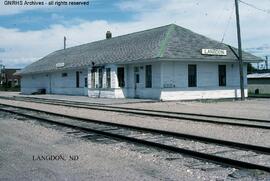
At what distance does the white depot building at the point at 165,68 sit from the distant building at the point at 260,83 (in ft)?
50.0

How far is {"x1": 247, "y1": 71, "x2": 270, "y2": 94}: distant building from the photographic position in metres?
52.6

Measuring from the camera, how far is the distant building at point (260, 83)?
52.6 meters

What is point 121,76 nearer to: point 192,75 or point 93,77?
point 93,77

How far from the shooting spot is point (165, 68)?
33.1m

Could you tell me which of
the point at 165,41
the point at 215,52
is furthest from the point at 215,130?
the point at 215,52

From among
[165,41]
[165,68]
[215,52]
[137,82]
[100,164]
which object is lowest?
[100,164]

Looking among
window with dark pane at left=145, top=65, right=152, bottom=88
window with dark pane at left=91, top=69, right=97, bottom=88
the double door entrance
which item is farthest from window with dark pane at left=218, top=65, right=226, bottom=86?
window with dark pane at left=91, top=69, right=97, bottom=88

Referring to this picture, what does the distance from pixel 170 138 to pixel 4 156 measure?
4642 mm

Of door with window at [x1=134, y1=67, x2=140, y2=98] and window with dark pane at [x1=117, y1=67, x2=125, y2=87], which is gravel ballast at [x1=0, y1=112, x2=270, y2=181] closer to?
door with window at [x1=134, y1=67, x2=140, y2=98]

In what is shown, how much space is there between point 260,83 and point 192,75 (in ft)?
71.1

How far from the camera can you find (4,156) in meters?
9.91

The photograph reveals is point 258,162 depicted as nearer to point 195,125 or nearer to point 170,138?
A: point 170,138

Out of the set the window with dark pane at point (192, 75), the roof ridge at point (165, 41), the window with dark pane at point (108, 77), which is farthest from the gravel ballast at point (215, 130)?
the window with dark pane at point (108, 77)

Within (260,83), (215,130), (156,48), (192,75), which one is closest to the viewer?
(215,130)
